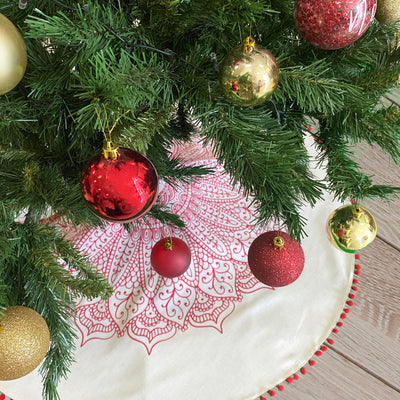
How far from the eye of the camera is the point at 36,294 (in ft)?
1.36

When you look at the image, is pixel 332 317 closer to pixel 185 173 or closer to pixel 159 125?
pixel 185 173

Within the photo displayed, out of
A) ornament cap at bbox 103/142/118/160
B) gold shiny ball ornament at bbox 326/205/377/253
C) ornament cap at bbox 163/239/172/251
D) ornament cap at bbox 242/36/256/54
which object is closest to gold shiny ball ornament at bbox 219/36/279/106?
ornament cap at bbox 242/36/256/54

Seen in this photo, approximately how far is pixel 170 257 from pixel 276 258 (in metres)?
0.19

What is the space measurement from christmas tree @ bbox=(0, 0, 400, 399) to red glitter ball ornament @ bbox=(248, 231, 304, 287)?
11cm

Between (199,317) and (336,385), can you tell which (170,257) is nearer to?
(199,317)

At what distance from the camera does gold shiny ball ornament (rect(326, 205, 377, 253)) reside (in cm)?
44

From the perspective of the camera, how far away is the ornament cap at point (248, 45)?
0.95 ft

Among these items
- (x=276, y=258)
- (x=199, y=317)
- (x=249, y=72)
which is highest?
(x=249, y=72)

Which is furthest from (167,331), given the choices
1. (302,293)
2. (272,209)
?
(272,209)

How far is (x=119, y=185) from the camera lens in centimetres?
29

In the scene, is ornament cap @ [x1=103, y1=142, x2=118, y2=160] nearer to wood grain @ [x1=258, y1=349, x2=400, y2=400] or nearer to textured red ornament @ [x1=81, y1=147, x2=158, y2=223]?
textured red ornament @ [x1=81, y1=147, x2=158, y2=223]

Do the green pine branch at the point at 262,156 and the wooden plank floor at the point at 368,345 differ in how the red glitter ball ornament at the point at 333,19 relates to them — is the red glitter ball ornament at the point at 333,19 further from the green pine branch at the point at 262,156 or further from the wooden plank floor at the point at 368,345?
the wooden plank floor at the point at 368,345

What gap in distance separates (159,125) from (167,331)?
0.42 meters

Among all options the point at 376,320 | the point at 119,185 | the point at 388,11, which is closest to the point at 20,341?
the point at 119,185
